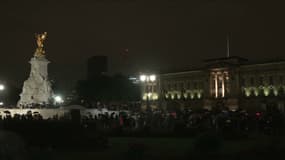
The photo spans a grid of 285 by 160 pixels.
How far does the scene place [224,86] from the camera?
4003 inches

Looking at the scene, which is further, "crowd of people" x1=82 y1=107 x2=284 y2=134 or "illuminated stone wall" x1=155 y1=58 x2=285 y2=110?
"illuminated stone wall" x1=155 y1=58 x2=285 y2=110

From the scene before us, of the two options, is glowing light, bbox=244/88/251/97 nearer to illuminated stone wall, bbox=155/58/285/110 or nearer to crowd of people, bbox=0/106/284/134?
illuminated stone wall, bbox=155/58/285/110

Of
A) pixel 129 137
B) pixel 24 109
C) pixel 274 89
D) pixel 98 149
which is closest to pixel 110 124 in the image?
pixel 129 137

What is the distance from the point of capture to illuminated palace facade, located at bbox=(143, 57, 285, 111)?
93000mm

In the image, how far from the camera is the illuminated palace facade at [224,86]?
93.0 metres

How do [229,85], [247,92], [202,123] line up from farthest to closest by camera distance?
1. [229,85]
2. [247,92]
3. [202,123]

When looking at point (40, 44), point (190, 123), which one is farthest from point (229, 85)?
point (190, 123)

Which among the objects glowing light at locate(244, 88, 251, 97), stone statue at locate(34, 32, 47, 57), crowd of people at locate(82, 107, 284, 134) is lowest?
crowd of people at locate(82, 107, 284, 134)

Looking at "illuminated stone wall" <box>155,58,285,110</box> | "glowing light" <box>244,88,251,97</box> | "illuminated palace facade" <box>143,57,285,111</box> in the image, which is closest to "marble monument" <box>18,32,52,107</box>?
"illuminated palace facade" <box>143,57,285,111</box>

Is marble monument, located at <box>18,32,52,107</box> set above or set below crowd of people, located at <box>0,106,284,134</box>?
above

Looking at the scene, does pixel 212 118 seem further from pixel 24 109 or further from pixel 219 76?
pixel 219 76

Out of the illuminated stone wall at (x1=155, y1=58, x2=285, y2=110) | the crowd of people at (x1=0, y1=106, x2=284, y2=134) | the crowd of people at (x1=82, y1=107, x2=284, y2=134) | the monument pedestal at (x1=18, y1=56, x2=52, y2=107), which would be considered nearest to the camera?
the crowd of people at (x1=0, y1=106, x2=284, y2=134)

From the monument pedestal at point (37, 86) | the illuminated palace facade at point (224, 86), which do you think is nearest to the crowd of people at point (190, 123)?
the monument pedestal at point (37, 86)

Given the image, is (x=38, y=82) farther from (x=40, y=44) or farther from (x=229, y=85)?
(x=229, y=85)
